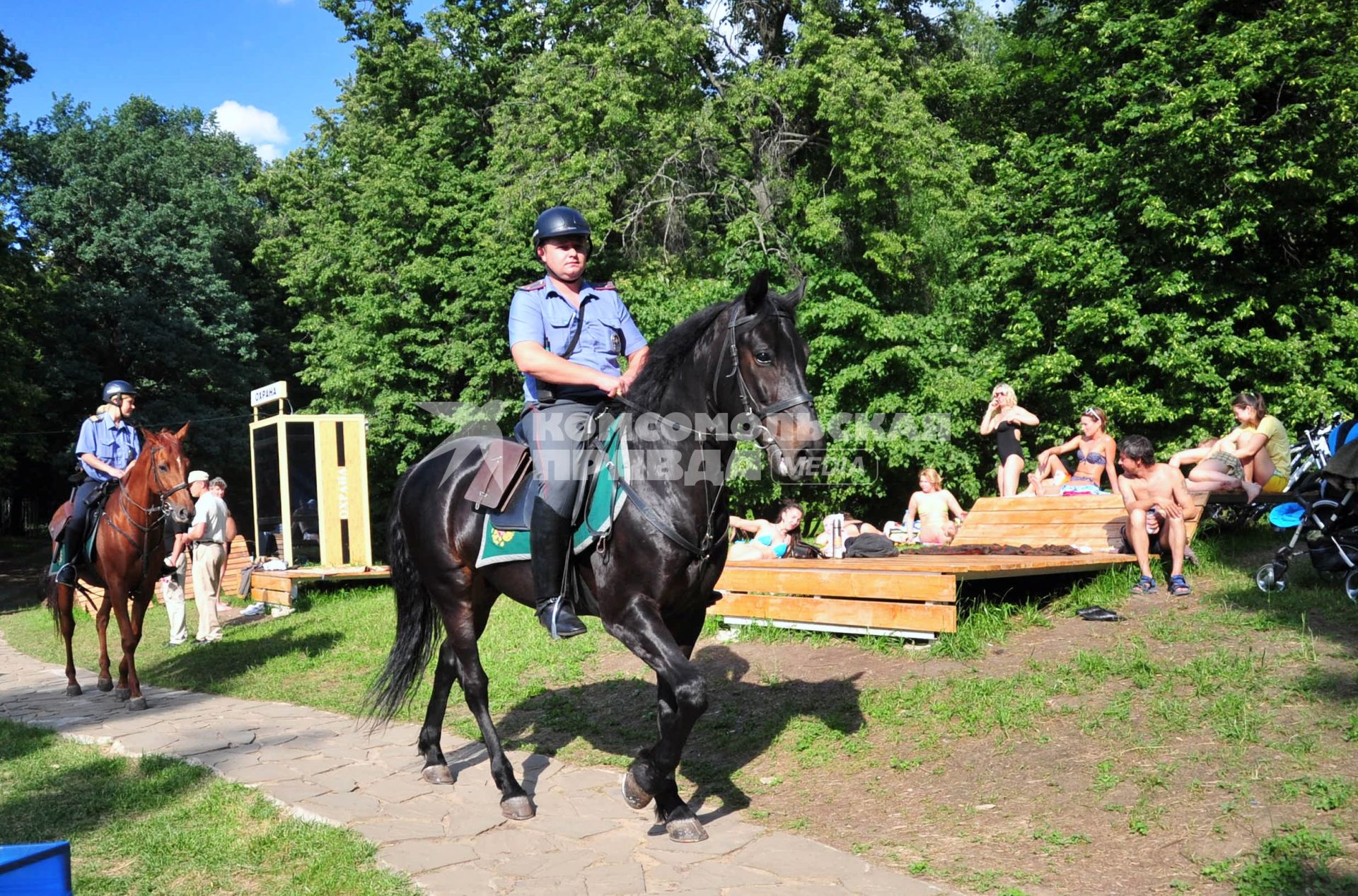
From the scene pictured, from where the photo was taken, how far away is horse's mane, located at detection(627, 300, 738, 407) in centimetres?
516

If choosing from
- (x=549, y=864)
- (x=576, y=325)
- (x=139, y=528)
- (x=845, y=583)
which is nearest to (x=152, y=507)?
(x=139, y=528)

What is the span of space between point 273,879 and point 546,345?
119 inches

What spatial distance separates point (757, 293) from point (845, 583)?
4337mm

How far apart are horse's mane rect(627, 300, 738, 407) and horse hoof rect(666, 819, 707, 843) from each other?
7.05 ft

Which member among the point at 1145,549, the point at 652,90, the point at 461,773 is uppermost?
the point at 652,90

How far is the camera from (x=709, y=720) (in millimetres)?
7336

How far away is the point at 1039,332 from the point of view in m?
19.3

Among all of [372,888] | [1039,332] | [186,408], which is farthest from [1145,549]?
[186,408]

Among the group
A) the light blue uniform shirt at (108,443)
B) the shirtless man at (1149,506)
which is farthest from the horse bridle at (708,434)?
the light blue uniform shirt at (108,443)

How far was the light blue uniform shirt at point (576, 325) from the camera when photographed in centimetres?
559

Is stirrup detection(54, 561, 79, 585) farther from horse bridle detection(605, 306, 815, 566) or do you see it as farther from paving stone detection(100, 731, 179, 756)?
horse bridle detection(605, 306, 815, 566)

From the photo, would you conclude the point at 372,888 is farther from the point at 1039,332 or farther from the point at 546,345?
the point at 1039,332

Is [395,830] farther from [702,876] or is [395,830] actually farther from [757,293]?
[757,293]

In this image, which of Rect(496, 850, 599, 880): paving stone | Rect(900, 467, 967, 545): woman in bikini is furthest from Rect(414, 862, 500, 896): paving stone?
Rect(900, 467, 967, 545): woman in bikini
